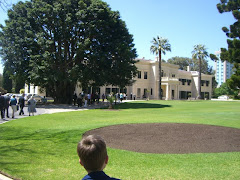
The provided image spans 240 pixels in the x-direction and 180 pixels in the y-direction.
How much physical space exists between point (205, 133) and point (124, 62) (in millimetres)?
21266

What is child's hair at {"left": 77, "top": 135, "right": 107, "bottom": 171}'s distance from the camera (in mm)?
2217

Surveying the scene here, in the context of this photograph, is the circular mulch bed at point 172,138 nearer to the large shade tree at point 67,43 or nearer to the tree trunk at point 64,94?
the large shade tree at point 67,43

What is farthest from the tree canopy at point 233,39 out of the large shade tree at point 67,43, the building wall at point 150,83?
the building wall at point 150,83

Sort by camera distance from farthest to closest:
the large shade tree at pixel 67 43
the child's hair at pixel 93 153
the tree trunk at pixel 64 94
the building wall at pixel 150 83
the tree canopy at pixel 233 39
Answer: the building wall at pixel 150 83 → the tree trunk at pixel 64 94 → the large shade tree at pixel 67 43 → the tree canopy at pixel 233 39 → the child's hair at pixel 93 153

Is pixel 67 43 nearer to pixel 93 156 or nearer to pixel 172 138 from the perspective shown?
pixel 172 138

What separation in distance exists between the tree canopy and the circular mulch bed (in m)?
10.4

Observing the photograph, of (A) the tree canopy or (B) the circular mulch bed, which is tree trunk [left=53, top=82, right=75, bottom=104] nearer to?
(A) the tree canopy

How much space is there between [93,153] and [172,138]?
845cm

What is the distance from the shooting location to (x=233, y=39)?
66.5ft

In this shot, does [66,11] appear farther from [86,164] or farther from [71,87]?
[86,164]

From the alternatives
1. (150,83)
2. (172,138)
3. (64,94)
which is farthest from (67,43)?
(150,83)

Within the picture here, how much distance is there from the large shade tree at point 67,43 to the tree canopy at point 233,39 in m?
12.3

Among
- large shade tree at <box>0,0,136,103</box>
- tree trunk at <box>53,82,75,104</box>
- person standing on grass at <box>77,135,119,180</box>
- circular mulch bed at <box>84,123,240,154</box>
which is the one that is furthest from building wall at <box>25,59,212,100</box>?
person standing on grass at <box>77,135,119,180</box>

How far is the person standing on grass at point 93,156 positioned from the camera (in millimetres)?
2219
